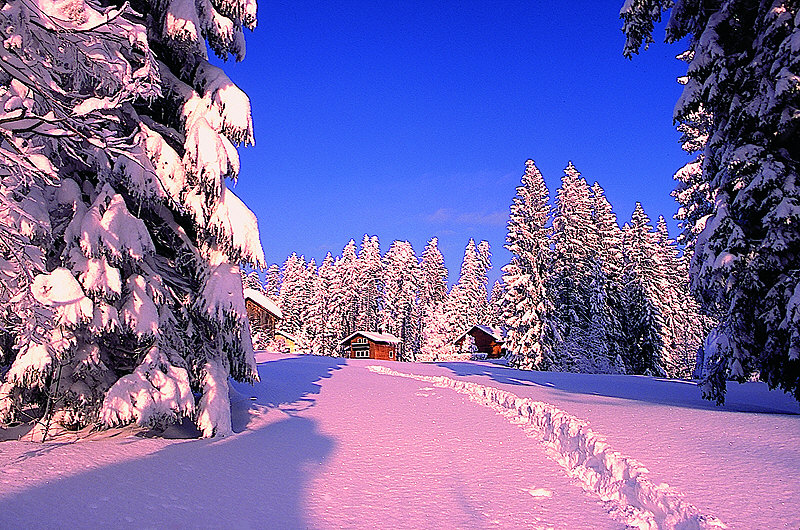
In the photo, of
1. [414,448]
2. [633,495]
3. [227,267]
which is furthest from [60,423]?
[633,495]

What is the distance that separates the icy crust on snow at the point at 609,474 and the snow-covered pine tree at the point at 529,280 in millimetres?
22092

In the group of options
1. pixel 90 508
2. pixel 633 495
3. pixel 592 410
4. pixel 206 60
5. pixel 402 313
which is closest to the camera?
pixel 90 508

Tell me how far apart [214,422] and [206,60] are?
283 inches

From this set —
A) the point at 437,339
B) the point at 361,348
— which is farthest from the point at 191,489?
the point at 361,348

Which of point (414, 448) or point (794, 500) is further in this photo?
point (414, 448)

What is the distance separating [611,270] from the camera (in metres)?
36.5

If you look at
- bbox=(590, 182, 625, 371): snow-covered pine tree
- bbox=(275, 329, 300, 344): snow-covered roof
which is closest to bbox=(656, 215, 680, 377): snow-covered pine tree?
bbox=(590, 182, 625, 371): snow-covered pine tree

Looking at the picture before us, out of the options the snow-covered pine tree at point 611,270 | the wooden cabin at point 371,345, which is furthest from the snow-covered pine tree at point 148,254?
the wooden cabin at point 371,345

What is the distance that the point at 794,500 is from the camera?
16.1ft

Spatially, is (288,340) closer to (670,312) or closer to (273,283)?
(273,283)

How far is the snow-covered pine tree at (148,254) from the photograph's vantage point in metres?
7.40

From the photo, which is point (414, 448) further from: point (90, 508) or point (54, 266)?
point (54, 266)

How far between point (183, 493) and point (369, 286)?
2517 inches

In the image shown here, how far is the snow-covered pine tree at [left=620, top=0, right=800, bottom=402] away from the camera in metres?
9.91
